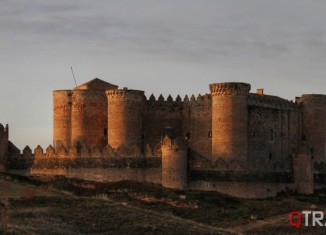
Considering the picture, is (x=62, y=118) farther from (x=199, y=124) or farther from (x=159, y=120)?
(x=199, y=124)

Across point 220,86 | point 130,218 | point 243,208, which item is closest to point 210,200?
point 243,208

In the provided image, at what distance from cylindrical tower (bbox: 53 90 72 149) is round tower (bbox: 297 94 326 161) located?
1774cm

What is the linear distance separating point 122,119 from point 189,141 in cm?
572

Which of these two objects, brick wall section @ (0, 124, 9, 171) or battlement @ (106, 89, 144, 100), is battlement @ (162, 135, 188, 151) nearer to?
battlement @ (106, 89, 144, 100)

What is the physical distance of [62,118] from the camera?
75188mm

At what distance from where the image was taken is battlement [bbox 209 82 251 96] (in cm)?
6994

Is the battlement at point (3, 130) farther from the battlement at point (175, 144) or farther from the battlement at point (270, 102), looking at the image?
the battlement at point (270, 102)

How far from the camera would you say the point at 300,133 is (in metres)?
78.1

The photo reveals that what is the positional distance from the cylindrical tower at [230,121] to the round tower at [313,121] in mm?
9130

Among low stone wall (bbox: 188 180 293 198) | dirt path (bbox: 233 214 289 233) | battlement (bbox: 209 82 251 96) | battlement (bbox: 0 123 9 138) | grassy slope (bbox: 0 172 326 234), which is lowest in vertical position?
dirt path (bbox: 233 214 289 233)

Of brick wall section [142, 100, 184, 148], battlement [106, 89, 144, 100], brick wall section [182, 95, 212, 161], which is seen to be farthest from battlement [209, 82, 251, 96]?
brick wall section [142, 100, 184, 148]

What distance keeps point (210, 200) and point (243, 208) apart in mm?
2347

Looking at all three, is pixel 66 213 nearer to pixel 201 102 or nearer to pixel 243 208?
pixel 243 208

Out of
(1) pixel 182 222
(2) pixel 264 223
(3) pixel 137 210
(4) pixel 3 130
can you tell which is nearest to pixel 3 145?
(4) pixel 3 130
